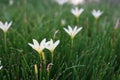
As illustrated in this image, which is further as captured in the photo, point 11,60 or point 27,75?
point 11,60

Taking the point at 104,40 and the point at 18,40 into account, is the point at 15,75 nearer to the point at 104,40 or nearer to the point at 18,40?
the point at 18,40

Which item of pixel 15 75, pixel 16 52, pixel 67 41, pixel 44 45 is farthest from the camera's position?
pixel 67 41

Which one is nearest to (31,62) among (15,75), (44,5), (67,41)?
(15,75)

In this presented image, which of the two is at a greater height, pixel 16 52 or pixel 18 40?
pixel 18 40

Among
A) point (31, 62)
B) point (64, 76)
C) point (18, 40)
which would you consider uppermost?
point (18, 40)

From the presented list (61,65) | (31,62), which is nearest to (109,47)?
(61,65)

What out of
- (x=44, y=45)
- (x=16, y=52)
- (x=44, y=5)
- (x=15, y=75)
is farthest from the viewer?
(x=44, y=5)

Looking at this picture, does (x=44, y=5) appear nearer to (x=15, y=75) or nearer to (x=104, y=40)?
(x=104, y=40)

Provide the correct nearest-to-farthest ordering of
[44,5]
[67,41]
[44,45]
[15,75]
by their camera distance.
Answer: [44,45], [15,75], [67,41], [44,5]

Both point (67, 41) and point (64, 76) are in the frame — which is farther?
point (67, 41)
